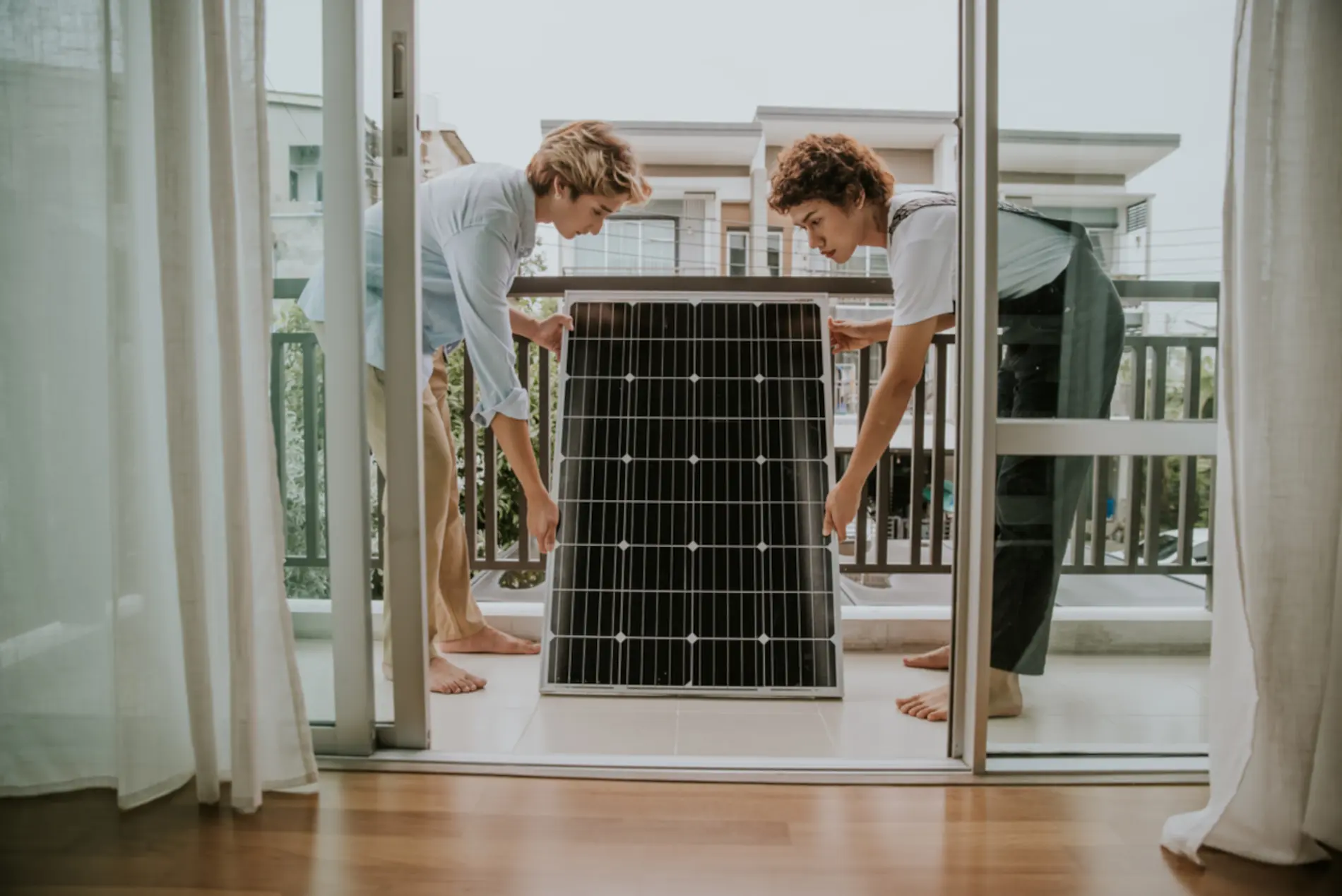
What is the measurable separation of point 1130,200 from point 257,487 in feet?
6.11

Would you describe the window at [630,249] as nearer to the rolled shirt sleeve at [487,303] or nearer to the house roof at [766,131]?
the house roof at [766,131]

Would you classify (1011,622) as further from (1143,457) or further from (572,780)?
(572,780)

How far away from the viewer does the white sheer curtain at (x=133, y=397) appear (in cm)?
138

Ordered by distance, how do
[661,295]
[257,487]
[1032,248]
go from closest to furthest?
[257,487]
[1032,248]
[661,295]

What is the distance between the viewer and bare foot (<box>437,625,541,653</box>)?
8.30 feet

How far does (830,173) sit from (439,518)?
1.47 m

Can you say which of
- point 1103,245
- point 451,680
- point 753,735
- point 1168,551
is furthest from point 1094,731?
point 451,680

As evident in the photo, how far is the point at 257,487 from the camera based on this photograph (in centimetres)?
150

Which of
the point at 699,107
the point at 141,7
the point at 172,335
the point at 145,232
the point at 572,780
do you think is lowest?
the point at 572,780

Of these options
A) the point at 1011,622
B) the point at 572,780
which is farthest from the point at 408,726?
the point at 1011,622

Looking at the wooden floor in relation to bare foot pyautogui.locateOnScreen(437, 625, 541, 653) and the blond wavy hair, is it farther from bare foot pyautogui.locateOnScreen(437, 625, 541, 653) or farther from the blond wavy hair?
the blond wavy hair

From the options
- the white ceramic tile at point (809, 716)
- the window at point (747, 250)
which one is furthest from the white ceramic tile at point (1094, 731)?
the window at point (747, 250)

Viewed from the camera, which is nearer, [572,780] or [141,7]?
[141,7]

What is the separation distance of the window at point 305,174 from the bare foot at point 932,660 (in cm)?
208
